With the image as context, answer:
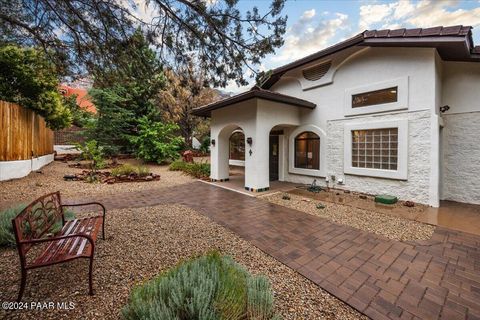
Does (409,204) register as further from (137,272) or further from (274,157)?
(137,272)

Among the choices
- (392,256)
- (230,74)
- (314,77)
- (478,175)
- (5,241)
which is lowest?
(392,256)

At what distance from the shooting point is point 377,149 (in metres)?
7.36

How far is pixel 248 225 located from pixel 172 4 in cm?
484

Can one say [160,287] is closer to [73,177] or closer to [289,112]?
[289,112]

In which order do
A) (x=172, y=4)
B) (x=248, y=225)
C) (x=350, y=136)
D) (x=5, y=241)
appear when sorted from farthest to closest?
(x=350, y=136) → (x=248, y=225) → (x=172, y=4) → (x=5, y=241)

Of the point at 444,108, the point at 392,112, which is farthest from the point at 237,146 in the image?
the point at 444,108

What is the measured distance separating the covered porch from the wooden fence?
688 centimetres

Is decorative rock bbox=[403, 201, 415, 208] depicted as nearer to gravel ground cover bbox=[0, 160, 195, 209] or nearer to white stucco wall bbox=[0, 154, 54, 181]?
gravel ground cover bbox=[0, 160, 195, 209]

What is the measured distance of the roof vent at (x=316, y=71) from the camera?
867 centimetres

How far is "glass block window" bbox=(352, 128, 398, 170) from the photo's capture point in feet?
23.0

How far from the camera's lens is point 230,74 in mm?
4496

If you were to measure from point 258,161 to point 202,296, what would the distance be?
6264 mm

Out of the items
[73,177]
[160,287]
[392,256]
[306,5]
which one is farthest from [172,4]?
[73,177]

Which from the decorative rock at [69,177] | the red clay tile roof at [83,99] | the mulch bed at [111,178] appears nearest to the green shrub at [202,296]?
the mulch bed at [111,178]
